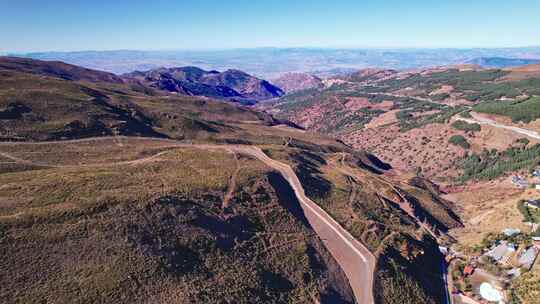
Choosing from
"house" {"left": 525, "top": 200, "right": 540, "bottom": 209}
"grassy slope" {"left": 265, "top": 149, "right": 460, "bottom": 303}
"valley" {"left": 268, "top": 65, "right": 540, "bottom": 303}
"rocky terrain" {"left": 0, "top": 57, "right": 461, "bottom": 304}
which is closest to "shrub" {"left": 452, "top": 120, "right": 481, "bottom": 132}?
"valley" {"left": 268, "top": 65, "right": 540, "bottom": 303}

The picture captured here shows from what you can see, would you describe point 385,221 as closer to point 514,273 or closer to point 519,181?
point 514,273

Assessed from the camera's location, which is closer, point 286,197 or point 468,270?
point 468,270

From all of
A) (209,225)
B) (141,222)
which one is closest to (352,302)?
(209,225)

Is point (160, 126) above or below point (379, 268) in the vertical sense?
above

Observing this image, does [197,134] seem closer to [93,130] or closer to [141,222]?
[93,130]

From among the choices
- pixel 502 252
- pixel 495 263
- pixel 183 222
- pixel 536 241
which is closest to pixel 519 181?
pixel 536 241

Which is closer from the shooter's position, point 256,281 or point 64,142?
point 256,281
